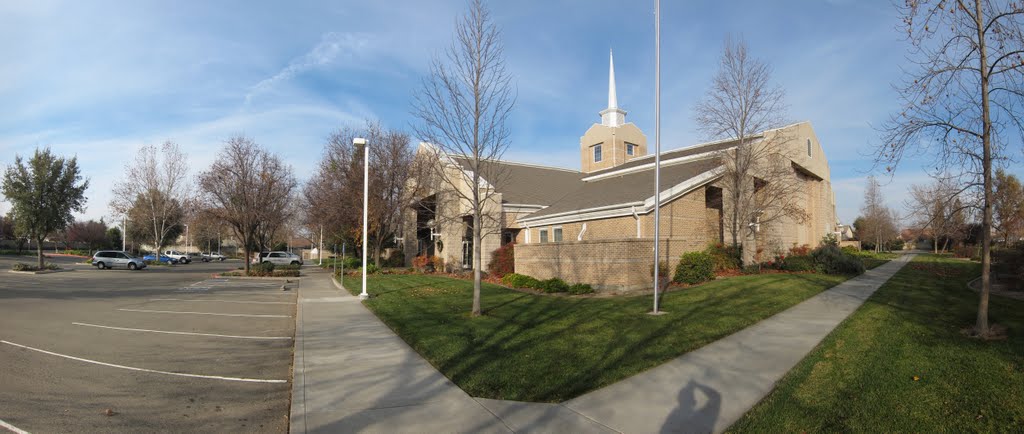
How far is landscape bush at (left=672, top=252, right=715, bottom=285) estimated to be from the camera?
17000 millimetres

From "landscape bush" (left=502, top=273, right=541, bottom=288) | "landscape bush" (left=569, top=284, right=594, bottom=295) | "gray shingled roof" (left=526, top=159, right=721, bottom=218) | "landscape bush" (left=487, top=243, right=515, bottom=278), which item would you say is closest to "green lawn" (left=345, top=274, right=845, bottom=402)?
"landscape bush" (left=569, top=284, right=594, bottom=295)

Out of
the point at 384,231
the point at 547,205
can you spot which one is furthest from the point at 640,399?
the point at 384,231

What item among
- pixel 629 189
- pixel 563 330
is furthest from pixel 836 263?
pixel 563 330

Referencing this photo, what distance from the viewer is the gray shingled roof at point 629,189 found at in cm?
2008

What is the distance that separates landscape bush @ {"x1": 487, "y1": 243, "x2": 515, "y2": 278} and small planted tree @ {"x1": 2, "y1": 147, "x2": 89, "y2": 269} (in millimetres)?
32215

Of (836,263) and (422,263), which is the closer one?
(836,263)

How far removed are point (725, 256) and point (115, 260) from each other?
4324cm

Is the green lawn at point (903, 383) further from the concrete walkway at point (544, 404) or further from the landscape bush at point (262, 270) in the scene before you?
the landscape bush at point (262, 270)

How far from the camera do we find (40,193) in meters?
36.0

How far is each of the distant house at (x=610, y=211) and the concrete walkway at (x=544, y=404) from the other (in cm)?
593

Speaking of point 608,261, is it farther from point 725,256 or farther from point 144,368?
point 144,368

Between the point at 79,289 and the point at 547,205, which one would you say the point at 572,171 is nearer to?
the point at 547,205

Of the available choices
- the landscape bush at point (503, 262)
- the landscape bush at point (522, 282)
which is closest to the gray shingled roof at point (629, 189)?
the landscape bush at point (503, 262)

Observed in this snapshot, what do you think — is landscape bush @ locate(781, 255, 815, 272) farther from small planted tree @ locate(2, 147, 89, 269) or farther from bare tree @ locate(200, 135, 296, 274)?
small planted tree @ locate(2, 147, 89, 269)
